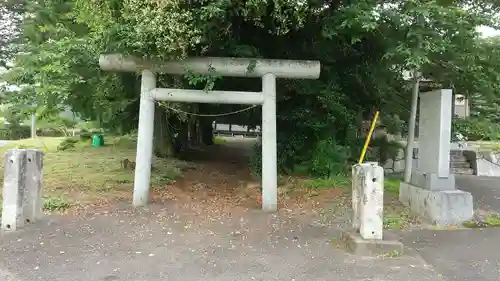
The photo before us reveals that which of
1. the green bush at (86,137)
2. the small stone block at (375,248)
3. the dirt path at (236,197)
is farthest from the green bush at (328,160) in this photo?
the green bush at (86,137)

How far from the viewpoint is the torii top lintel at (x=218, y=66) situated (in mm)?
8570

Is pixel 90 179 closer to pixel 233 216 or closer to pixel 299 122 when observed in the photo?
pixel 233 216

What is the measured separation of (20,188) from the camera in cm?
697

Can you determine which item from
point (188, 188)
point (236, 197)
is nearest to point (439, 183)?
point (236, 197)

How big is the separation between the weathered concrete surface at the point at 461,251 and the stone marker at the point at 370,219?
0.59 metres

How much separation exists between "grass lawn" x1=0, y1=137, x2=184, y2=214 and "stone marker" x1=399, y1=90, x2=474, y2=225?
597 centimetres

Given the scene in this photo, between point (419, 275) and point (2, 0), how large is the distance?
40.0 ft

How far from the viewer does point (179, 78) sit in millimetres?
9586

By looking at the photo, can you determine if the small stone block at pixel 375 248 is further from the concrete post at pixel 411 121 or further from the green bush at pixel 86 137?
the green bush at pixel 86 137

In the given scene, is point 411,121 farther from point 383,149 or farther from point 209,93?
point 209,93

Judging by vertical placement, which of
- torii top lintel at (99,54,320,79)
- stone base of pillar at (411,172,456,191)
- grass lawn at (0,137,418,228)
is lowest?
grass lawn at (0,137,418,228)

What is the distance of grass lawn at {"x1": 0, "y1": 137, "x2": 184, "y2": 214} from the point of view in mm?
9289

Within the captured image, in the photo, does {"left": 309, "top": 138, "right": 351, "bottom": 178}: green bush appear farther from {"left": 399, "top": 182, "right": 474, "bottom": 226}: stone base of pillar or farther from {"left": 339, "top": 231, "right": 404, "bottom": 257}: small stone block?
{"left": 339, "top": 231, "right": 404, "bottom": 257}: small stone block

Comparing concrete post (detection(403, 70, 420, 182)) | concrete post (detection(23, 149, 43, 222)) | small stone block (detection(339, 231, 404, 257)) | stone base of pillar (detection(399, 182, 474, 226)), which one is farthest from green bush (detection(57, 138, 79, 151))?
small stone block (detection(339, 231, 404, 257))
